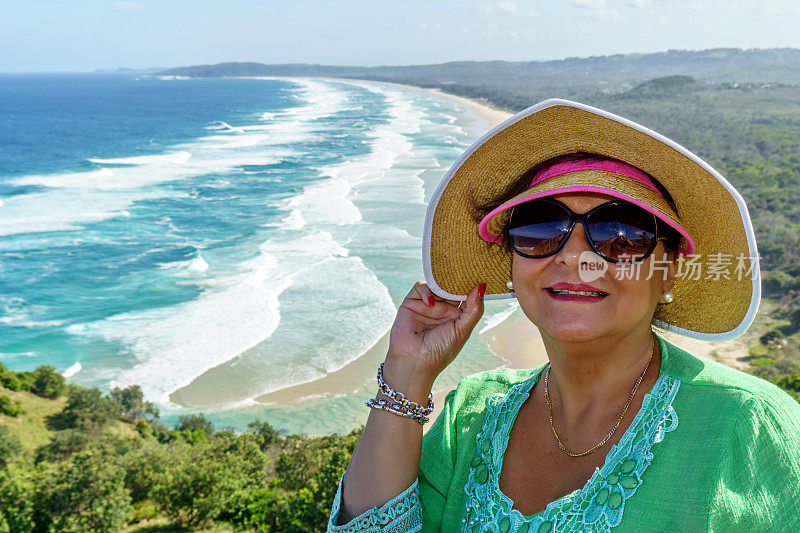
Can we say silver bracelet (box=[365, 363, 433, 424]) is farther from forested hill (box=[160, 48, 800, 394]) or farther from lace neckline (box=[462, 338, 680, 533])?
forested hill (box=[160, 48, 800, 394])

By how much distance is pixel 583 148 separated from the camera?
57.9 inches

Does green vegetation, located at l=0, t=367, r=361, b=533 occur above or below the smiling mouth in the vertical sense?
below

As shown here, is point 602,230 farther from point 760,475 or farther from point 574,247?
point 760,475

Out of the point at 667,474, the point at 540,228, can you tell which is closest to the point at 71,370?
the point at 540,228

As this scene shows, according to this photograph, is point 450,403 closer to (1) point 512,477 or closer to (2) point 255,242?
(1) point 512,477

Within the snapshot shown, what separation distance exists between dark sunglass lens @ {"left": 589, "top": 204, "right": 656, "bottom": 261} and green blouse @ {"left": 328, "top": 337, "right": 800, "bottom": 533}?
23 centimetres

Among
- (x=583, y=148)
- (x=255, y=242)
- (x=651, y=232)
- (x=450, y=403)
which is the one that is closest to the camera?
(x=651, y=232)

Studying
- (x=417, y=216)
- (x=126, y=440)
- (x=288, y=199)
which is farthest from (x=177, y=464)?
(x=288, y=199)

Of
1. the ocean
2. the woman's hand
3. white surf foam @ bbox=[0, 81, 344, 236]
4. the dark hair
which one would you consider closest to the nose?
the dark hair

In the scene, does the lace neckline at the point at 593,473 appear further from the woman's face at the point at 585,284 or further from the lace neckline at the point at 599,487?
the woman's face at the point at 585,284

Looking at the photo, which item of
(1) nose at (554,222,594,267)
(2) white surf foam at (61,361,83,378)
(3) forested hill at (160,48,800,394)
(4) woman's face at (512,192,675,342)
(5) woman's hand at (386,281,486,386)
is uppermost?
(1) nose at (554,222,594,267)

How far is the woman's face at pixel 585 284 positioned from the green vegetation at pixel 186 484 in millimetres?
6728

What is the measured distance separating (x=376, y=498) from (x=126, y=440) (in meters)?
13.1

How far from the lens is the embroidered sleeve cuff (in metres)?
1.41
